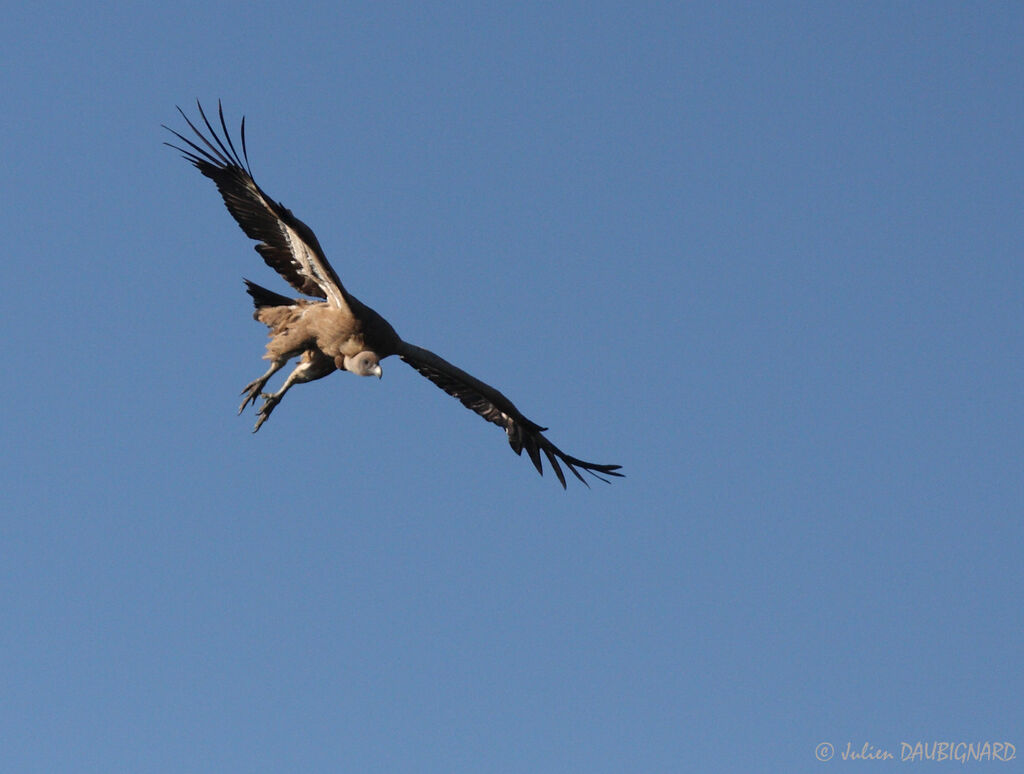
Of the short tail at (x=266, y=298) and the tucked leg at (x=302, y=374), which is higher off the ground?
the short tail at (x=266, y=298)

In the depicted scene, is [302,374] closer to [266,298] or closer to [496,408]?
[266,298]

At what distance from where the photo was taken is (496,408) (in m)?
16.4

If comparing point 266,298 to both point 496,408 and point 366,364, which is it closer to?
point 366,364

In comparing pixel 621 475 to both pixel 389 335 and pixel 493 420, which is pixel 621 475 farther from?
pixel 389 335

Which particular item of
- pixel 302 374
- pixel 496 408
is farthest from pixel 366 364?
pixel 496 408

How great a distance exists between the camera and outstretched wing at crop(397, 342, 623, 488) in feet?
50.7

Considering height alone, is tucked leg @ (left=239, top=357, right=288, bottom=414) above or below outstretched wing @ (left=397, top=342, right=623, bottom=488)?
below

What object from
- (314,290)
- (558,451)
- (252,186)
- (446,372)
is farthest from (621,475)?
(252,186)

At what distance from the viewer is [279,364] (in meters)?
14.9

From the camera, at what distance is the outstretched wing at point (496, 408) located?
15453mm

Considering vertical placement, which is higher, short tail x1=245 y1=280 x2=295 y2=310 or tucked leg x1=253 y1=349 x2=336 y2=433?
short tail x1=245 y1=280 x2=295 y2=310

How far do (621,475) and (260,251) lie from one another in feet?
14.1

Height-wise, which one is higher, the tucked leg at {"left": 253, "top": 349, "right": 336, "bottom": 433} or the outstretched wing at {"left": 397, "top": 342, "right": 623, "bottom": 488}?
the outstretched wing at {"left": 397, "top": 342, "right": 623, "bottom": 488}

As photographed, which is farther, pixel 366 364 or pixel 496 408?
pixel 496 408
